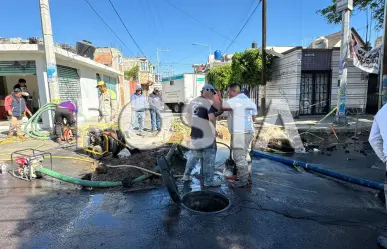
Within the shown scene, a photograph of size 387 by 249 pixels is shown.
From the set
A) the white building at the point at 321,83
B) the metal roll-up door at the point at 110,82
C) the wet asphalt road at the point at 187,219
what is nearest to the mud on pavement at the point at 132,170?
the wet asphalt road at the point at 187,219

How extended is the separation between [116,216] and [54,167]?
9.33 feet

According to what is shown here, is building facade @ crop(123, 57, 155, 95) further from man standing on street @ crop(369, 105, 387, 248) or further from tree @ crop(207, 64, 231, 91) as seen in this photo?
man standing on street @ crop(369, 105, 387, 248)

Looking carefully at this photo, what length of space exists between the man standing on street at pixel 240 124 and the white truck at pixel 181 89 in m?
14.6

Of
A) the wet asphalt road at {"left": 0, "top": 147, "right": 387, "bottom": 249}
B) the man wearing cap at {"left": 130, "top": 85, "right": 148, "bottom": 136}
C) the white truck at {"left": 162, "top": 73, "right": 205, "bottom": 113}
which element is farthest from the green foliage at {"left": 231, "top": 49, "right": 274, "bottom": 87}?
the wet asphalt road at {"left": 0, "top": 147, "right": 387, "bottom": 249}

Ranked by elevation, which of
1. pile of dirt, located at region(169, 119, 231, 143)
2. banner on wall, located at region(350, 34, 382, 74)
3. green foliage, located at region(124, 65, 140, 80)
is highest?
green foliage, located at region(124, 65, 140, 80)

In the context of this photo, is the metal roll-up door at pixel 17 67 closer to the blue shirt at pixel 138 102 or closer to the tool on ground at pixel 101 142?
the blue shirt at pixel 138 102

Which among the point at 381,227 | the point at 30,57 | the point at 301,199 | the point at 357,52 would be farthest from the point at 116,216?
the point at 357,52

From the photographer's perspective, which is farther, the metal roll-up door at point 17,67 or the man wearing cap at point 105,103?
the metal roll-up door at point 17,67

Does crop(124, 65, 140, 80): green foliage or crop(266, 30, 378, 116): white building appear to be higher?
crop(124, 65, 140, 80): green foliage

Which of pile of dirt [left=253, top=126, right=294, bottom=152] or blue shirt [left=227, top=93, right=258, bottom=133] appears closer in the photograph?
blue shirt [left=227, top=93, right=258, bottom=133]

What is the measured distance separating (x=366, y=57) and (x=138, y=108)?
395 inches

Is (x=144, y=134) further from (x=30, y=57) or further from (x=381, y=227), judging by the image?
(x=381, y=227)

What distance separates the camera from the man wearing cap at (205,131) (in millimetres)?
4129

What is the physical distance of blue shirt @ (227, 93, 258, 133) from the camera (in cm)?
413
